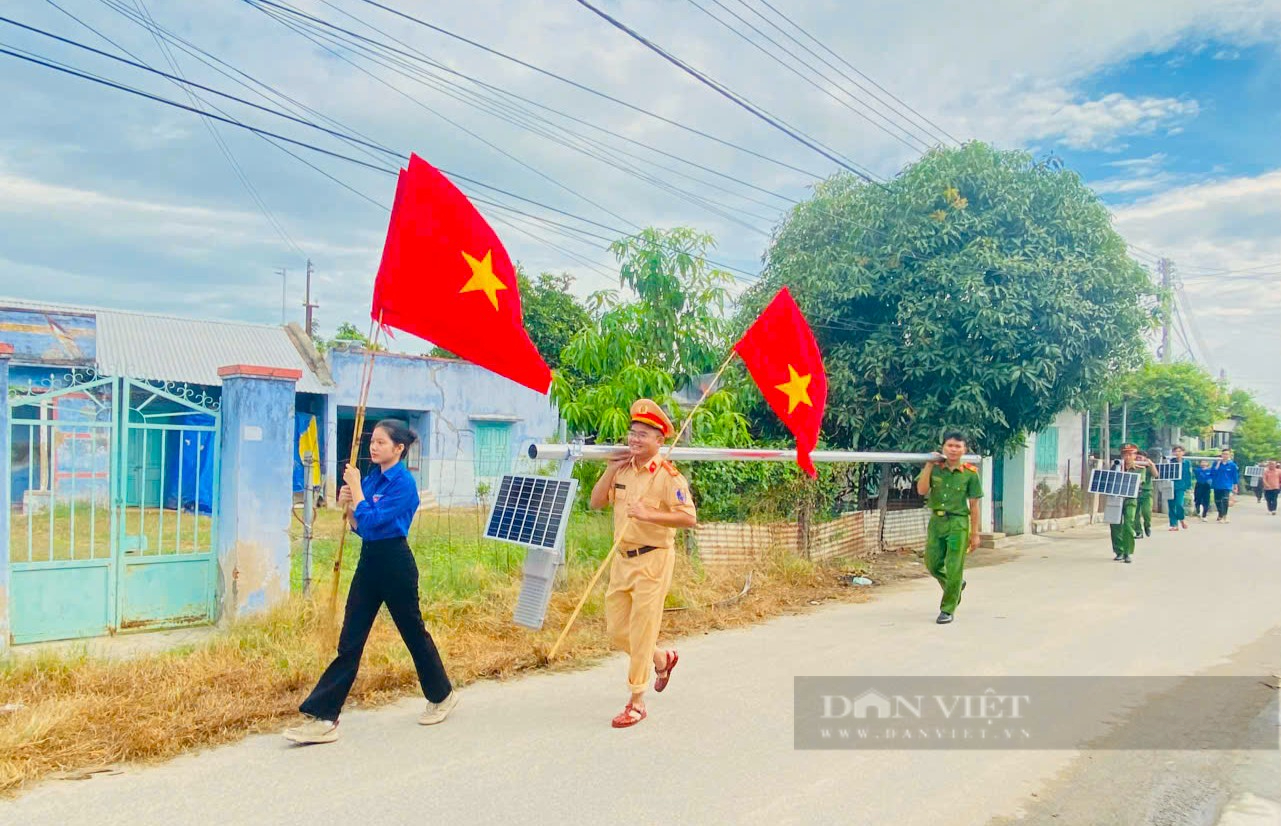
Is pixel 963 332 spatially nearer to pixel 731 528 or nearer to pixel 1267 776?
pixel 731 528

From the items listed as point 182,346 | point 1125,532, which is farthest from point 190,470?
point 182,346

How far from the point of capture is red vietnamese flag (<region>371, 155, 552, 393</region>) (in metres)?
5.00

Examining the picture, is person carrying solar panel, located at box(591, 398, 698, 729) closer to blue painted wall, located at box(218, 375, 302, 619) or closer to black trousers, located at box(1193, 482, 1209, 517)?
blue painted wall, located at box(218, 375, 302, 619)

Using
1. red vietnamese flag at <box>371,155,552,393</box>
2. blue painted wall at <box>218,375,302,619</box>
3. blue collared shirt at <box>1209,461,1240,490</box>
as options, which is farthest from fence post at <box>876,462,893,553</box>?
blue collared shirt at <box>1209,461,1240,490</box>

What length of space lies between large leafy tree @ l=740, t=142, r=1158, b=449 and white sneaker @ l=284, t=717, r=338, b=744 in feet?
31.7

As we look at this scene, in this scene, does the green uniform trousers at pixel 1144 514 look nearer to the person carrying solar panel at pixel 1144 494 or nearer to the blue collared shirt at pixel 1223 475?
the person carrying solar panel at pixel 1144 494

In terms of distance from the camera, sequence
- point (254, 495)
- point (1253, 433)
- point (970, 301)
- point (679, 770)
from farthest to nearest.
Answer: point (1253, 433)
point (970, 301)
point (254, 495)
point (679, 770)

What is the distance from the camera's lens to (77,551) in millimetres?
6625

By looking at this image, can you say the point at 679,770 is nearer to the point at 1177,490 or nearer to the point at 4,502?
the point at 4,502

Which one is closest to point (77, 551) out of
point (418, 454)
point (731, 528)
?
point (731, 528)

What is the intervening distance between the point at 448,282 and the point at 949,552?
16.9 ft

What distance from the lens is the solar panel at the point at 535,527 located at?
547cm

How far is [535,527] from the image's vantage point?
5.62 meters

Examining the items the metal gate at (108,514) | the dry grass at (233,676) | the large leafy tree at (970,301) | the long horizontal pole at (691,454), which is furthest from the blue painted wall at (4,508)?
the large leafy tree at (970,301)
